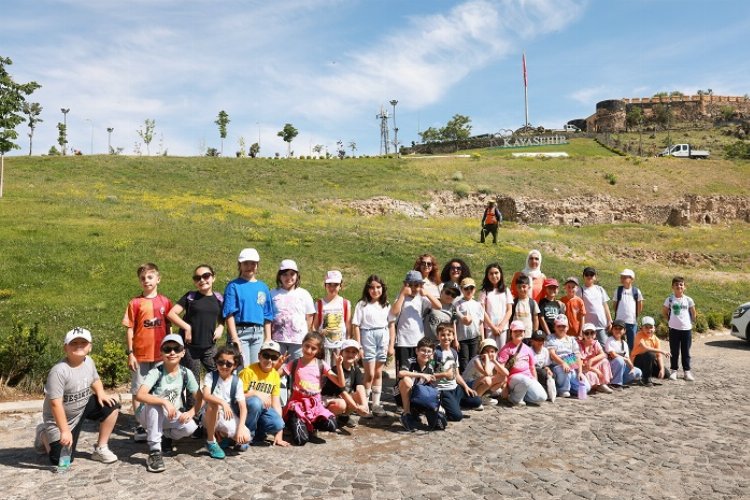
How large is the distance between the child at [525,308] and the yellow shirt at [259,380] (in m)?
3.98

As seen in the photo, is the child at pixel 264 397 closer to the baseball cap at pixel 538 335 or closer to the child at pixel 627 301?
the baseball cap at pixel 538 335

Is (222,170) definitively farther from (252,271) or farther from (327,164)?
(252,271)

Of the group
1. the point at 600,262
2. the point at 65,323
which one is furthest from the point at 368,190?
the point at 65,323

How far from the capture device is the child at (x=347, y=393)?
266 inches

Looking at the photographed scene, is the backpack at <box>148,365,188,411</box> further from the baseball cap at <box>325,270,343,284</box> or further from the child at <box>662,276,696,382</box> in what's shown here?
the child at <box>662,276,696,382</box>

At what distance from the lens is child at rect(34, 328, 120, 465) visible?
528 centimetres

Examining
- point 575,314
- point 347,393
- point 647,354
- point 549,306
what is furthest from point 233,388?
point 647,354

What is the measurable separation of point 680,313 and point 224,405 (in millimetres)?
7983

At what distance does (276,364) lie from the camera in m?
6.61

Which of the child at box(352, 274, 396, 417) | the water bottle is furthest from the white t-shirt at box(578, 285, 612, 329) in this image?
the water bottle

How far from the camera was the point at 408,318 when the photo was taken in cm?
773

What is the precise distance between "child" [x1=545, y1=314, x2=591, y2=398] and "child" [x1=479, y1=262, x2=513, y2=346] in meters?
0.78

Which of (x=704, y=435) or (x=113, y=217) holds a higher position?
(x=113, y=217)

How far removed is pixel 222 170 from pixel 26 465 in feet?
146
